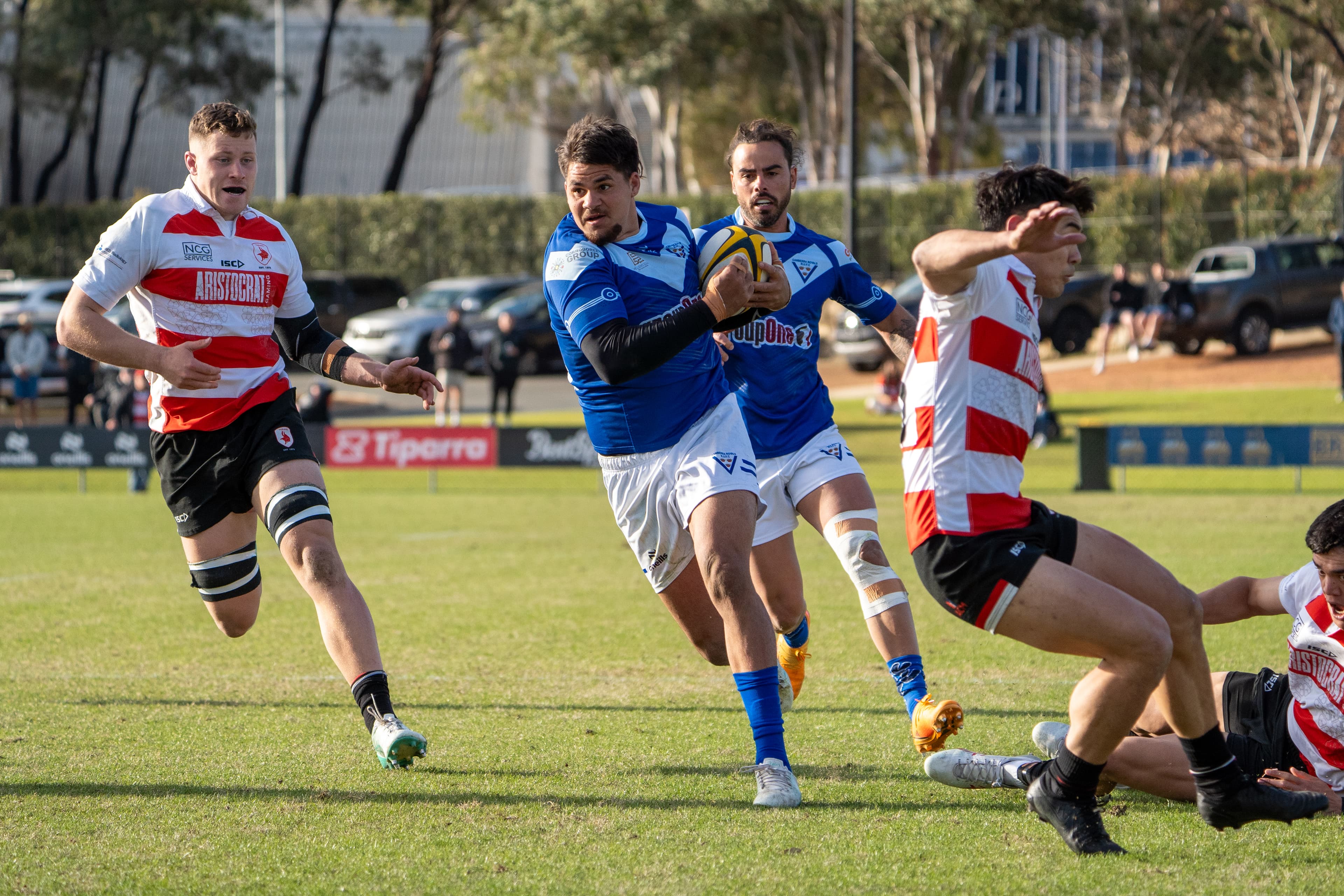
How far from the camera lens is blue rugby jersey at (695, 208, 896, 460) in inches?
239

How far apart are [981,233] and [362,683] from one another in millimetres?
2752

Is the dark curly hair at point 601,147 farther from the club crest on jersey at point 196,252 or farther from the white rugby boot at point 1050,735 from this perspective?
the white rugby boot at point 1050,735

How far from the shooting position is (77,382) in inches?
1033

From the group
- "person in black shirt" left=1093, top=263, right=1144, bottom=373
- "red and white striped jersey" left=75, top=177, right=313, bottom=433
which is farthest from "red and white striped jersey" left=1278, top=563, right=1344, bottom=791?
"person in black shirt" left=1093, top=263, right=1144, bottom=373

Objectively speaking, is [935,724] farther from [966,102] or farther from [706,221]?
[966,102]

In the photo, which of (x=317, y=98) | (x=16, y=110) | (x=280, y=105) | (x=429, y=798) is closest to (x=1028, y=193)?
(x=429, y=798)

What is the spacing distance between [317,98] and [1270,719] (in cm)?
4571

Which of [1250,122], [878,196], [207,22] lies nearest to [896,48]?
Result: [878,196]

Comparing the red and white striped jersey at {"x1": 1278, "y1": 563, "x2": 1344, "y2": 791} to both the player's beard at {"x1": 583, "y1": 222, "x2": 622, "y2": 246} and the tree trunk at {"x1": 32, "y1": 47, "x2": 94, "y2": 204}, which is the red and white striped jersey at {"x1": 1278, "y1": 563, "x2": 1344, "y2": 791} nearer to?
the player's beard at {"x1": 583, "y1": 222, "x2": 622, "y2": 246}

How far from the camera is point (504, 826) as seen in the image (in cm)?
450

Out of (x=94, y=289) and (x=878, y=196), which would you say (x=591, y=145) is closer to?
(x=94, y=289)

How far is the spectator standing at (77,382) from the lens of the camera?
25891 millimetres

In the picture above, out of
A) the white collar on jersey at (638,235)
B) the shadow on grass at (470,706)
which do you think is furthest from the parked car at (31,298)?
the white collar on jersey at (638,235)

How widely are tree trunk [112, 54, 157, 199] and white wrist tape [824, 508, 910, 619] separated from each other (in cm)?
4442
